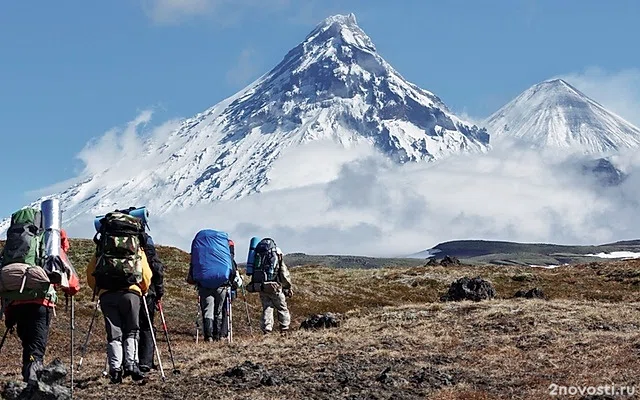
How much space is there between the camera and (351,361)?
15984 millimetres

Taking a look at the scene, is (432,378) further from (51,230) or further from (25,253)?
(25,253)

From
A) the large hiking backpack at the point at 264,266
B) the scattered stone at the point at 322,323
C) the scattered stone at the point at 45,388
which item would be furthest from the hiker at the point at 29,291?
the scattered stone at the point at 322,323

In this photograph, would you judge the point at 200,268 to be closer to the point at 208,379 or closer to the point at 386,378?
the point at 208,379

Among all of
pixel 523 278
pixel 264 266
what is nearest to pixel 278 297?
pixel 264 266

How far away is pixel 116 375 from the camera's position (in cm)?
1441

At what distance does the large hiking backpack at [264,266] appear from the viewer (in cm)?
2339

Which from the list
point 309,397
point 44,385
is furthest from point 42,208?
point 309,397

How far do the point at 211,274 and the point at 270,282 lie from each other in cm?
205

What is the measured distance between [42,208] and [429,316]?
11.8 meters

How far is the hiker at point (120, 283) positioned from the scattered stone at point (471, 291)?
56.2ft

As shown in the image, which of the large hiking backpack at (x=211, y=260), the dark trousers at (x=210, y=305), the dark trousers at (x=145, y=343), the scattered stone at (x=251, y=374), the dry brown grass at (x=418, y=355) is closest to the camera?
the dry brown grass at (x=418, y=355)
